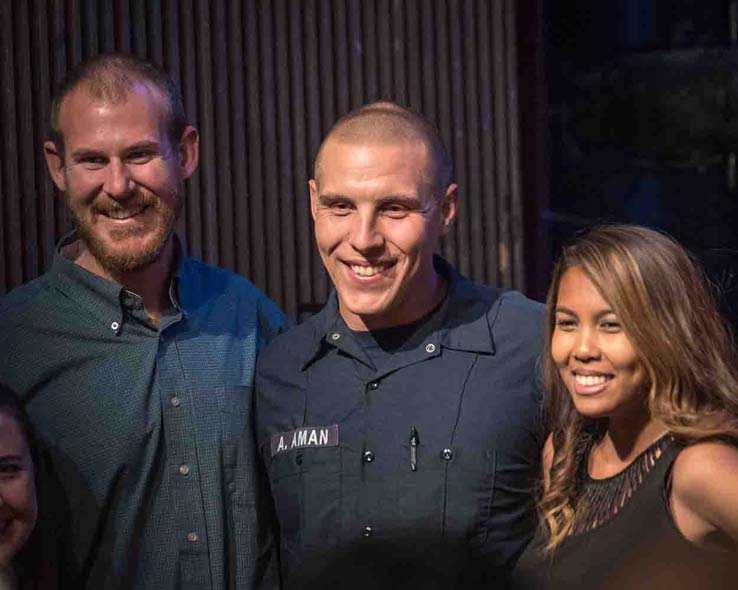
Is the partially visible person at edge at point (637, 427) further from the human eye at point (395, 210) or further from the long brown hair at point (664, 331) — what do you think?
the human eye at point (395, 210)

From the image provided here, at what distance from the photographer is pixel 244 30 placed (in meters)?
4.17

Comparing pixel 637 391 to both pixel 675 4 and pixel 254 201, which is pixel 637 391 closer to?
pixel 254 201

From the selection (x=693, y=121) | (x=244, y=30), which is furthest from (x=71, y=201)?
(x=693, y=121)

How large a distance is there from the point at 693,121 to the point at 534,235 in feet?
2.04

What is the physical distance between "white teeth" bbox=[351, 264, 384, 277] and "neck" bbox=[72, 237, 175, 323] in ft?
1.68

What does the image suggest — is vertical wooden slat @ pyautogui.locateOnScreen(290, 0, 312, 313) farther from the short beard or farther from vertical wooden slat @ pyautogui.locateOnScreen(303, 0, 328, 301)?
the short beard

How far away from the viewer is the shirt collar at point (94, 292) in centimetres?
321

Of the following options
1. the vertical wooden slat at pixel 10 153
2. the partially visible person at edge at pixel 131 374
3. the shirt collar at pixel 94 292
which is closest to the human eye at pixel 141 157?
the partially visible person at edge at pixel 131 374

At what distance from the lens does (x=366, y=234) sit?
303 cm

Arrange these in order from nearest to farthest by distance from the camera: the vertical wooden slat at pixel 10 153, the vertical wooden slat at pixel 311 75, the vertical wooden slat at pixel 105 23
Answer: the vertical wooden slat at pixel 10 153
the vertical wooden slat at pixel 105 23
the vertical wooden slat at pixel 311 75

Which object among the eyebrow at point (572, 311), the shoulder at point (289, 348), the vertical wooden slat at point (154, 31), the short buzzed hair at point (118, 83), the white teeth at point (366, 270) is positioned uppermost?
the vertical wooden slat at point (154, 31)

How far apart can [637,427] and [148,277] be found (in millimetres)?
1228

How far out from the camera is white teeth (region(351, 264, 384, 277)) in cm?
305

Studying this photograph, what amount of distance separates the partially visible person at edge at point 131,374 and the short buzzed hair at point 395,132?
1.44ft
